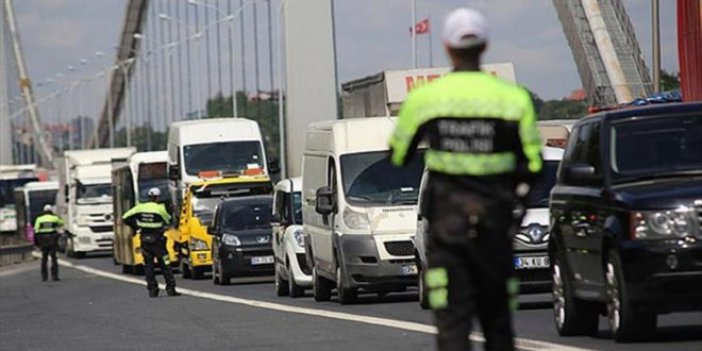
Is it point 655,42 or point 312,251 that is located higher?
point 655,42

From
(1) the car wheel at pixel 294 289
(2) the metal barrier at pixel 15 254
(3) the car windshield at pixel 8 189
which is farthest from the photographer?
(3) the car windshield at pixel 8 189

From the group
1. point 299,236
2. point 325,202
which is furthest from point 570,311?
point 299,236

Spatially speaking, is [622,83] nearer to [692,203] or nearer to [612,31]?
[612,31]

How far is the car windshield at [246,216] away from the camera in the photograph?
3500cm

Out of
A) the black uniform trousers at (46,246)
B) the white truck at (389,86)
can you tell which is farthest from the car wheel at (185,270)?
the black uniform trousers at (46,246)

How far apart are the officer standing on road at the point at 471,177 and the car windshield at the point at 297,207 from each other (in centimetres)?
2119

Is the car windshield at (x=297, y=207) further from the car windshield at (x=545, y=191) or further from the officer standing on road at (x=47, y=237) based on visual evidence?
the officer standing on road at (x=47, y=237)

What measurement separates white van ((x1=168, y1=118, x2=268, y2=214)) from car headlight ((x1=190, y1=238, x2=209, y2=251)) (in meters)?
3.38

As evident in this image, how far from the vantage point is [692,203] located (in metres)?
13.5

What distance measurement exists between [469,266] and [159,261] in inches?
873

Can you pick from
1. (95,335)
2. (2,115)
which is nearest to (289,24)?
(95,335)

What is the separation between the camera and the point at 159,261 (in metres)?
29.9

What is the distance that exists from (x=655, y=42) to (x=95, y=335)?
20.8m

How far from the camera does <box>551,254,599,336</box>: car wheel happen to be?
15.0 meters
